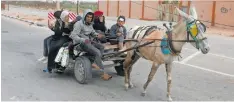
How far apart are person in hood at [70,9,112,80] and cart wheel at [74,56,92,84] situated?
0.61 feet

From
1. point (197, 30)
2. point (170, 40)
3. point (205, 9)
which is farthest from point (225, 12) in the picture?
point (197, 30)

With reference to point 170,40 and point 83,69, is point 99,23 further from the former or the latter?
point 170,40

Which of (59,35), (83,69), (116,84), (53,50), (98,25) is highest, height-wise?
(98,25)

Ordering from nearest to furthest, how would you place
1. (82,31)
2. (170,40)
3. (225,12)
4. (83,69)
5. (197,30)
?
(197,30) → (170,40) → (83,69) → (82,31) → (225,12)

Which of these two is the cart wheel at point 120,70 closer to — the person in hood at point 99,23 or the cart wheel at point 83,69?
the person in hood at point 99,23

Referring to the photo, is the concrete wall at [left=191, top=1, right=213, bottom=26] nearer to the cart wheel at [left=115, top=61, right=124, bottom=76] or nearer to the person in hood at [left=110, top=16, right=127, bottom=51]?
the cart wheel at [left=115, top=61, right=124, bottom=76]

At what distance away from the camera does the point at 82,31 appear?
26.3 feet

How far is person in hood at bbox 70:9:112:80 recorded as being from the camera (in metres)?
7.71

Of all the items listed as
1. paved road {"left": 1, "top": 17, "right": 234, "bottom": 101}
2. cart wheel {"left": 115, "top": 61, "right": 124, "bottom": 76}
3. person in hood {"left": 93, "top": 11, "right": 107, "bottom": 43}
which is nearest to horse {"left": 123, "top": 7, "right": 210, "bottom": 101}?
paved road {"left": 1, "top": 17, "right": 234, "bottom": 101}

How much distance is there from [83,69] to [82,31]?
2.75 feet

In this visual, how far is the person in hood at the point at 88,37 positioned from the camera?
771 centimetres

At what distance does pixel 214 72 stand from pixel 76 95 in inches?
168

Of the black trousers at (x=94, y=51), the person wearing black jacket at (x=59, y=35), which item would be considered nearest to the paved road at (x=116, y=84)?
the person wearing black jacket at (x=59, y=35)

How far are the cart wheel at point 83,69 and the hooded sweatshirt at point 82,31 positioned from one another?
0.41 meters
